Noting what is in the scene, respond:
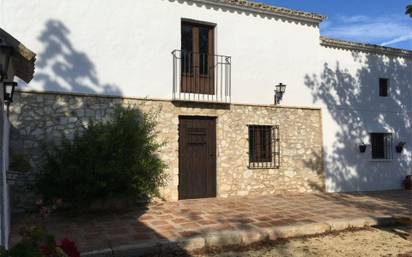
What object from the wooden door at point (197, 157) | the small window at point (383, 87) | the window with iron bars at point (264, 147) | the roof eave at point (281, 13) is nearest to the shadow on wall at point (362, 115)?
the small window at point (383, 87)

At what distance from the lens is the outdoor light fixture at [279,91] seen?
10.2 metres

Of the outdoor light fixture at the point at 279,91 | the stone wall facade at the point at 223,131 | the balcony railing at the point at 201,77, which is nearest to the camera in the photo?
the stone wall facade at the point at 223,131

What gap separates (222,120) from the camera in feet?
31.6

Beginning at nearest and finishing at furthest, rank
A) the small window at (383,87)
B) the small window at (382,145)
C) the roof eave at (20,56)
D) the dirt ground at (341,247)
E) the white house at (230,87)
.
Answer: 1. the roof eave at (20,56)
2. the dirt ground at (341,247)
3. the white house at (230,87)
4. the small window at (382,145)
5. the small window at (383,87)

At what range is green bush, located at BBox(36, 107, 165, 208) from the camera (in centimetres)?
704

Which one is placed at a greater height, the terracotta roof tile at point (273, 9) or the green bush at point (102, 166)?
the terracotta roof tile at point (273, 9)

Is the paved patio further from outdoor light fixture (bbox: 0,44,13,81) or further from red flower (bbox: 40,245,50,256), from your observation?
outdoor light fixture (bbox: 0,44,13,81)

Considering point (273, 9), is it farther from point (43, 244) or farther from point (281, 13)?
point (43, 244)

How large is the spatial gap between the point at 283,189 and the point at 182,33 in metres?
4.99

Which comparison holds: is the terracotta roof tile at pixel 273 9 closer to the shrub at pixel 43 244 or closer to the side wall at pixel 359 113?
the side wall at pixel 359 113

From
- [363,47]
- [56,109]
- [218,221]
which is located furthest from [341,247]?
[363,47]

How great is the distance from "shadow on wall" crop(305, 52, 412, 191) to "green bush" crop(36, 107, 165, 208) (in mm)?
5620

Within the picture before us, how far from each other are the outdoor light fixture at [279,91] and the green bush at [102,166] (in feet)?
13.5

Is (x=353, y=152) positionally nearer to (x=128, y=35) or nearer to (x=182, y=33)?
(x=182, y=33)
